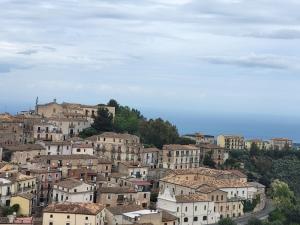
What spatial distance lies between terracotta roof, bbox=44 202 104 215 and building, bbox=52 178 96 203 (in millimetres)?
4770

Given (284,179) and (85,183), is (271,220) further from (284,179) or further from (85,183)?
(284,179)

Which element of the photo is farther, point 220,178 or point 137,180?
point 220,178

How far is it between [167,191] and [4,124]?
27.9 m

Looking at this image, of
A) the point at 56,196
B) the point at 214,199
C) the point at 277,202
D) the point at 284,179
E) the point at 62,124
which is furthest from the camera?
the point at 284,179

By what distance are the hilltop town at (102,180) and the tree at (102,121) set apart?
1.25 m

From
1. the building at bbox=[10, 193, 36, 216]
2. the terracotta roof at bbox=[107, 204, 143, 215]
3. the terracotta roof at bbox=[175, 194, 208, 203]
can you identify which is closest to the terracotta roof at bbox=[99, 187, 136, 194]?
the terracotta roof at bbox=[107, 204, 143, 215]

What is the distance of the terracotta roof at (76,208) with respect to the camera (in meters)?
46.5

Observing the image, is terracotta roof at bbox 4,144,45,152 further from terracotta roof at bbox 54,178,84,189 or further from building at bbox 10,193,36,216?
building at bbox 10,193,36,216

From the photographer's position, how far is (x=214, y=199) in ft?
196

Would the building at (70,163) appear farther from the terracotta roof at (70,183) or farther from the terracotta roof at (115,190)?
the terracotta roof at (115,190)

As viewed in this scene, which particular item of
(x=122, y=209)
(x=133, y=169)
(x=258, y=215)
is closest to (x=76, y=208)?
(x=122, y=209)

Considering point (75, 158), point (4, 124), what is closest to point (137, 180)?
point (75, 158)

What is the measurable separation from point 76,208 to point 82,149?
827 inches

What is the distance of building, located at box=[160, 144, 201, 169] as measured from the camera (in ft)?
246
